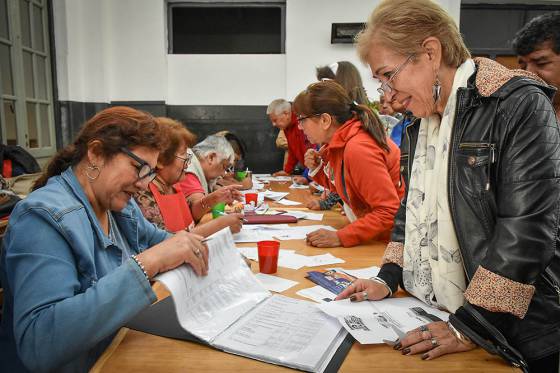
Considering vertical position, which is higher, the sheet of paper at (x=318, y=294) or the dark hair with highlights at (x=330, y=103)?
the dark hair with highlights at (x=330, y=103)

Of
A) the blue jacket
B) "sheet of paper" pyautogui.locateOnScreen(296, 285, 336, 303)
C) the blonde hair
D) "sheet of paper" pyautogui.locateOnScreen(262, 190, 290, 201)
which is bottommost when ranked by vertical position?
"sheet of paper" pyautogui.locateOnScreen(262, 190, 290, 201)

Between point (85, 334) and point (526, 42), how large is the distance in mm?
1797

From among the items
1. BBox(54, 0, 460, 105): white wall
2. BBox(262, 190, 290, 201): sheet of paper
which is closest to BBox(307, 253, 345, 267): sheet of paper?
BBox(262, 190, 290, 201): sheet of paper

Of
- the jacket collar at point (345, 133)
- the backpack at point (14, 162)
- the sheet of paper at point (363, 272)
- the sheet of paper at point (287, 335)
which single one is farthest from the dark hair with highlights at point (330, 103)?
the backpack at point (14, 162)

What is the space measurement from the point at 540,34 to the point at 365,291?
1.20 metres

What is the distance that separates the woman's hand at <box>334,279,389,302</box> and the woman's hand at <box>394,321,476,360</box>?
0.81 feet

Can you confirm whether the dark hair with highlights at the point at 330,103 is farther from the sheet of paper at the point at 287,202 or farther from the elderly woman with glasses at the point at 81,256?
the elderly woman with glasses at the point at 81,256

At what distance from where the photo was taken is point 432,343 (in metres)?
0.97

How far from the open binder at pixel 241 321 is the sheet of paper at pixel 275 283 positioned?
6cm

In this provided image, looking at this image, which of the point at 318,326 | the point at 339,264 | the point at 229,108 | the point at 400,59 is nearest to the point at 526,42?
the point at 400,59

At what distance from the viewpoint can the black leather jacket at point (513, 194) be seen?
3.00 ft

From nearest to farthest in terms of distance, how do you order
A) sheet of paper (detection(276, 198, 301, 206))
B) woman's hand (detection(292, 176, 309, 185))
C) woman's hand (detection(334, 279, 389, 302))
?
1. woman's hand (detection(334, 279, 389, 302))
2. sheet of paper (detection(276, 198, 301, 206))
3. woman's hand (detection(292, 176, 309, 185))

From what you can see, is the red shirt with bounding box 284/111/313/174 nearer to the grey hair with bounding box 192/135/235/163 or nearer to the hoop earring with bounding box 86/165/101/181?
the grey hair with bounding box 192/135/235/163

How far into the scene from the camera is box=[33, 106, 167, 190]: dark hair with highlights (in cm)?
122
